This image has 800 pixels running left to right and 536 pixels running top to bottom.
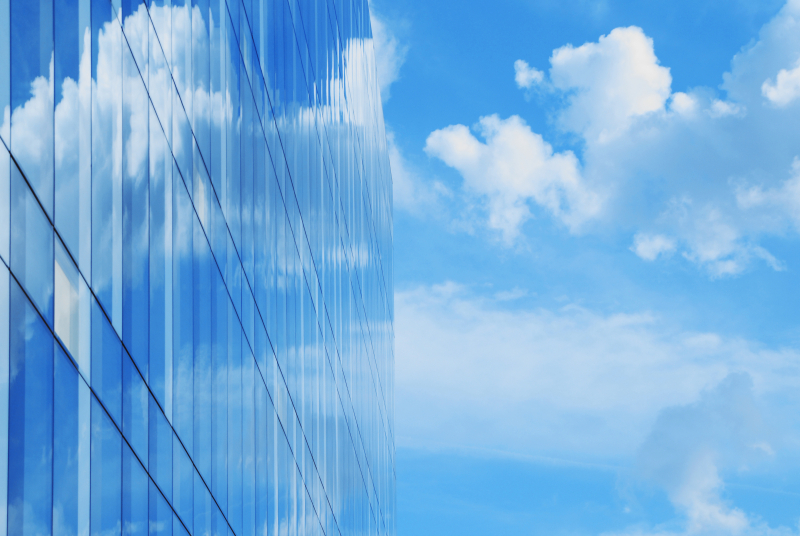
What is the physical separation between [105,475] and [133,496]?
163 centimetres

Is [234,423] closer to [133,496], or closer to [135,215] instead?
[133,496]

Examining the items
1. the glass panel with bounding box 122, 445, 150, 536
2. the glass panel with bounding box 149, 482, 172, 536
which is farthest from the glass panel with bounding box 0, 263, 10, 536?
the glass panel with bounding box 149, 482, 172, 536

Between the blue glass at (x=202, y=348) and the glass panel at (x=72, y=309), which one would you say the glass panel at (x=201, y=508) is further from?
the glass panel at (x=72, y=309)

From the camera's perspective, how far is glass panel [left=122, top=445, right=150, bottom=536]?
14.9 m

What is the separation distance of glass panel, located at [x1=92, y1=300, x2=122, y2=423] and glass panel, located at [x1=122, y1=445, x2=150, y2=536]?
955mm

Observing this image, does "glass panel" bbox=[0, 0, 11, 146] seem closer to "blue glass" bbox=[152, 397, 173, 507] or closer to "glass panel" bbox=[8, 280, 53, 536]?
"glass panel" bbox=[8, 280, 53, 536]

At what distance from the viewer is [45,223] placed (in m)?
11.7

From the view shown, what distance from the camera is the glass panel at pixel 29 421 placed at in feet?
34.7

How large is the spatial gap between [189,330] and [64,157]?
24.5ft

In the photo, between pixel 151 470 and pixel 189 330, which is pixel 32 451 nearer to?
pixel 151 470

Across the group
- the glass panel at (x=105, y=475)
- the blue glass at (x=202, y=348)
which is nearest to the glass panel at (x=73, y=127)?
the glass panel at (x=105, y=475)

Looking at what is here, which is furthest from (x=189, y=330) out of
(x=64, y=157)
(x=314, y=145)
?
(x=314, y=145)

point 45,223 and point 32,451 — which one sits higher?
→ point 45,223

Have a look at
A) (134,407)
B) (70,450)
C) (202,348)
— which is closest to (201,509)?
(202,348)
